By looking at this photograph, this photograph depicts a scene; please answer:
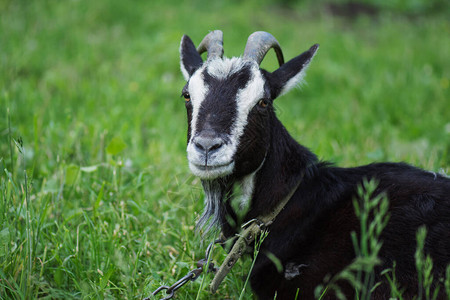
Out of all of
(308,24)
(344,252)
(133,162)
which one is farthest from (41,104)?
(308,24)

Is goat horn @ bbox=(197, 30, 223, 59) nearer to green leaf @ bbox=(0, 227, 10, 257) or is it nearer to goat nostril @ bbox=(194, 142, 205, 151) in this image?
goat nostril @ bbox=(194, 142, 205, 151)

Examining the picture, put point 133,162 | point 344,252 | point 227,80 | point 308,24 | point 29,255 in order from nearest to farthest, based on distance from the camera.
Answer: point 29,255 < point 344,252 < point 227,80 < point 133,162 < point 308,24

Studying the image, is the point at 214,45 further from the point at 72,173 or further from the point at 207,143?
the point at 72,173

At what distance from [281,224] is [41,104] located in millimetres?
3855

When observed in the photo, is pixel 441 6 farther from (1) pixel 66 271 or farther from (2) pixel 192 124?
(1) pixel 66 271

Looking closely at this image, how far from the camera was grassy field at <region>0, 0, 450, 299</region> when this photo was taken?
9.62ft

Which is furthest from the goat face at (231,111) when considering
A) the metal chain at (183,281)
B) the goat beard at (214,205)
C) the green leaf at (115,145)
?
the green leaf at (115,145)

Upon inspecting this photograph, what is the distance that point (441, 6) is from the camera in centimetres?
1188

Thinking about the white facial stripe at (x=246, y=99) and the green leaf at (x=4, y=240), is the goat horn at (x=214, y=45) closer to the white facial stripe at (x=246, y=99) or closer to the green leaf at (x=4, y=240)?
the white facial stripe at (x=246, y=99)

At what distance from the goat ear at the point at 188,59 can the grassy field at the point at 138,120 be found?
2.55ft

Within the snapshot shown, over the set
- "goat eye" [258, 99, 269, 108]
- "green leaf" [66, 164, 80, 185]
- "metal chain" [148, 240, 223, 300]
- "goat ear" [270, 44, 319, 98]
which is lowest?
"metal chain" [148, 240, 223, 300]

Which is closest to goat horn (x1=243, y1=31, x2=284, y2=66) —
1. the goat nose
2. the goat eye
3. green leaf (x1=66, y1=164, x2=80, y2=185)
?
the goat eye

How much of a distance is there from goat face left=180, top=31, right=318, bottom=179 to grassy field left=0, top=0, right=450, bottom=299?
0.63 metres

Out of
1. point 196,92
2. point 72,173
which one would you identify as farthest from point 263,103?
point 72,173
